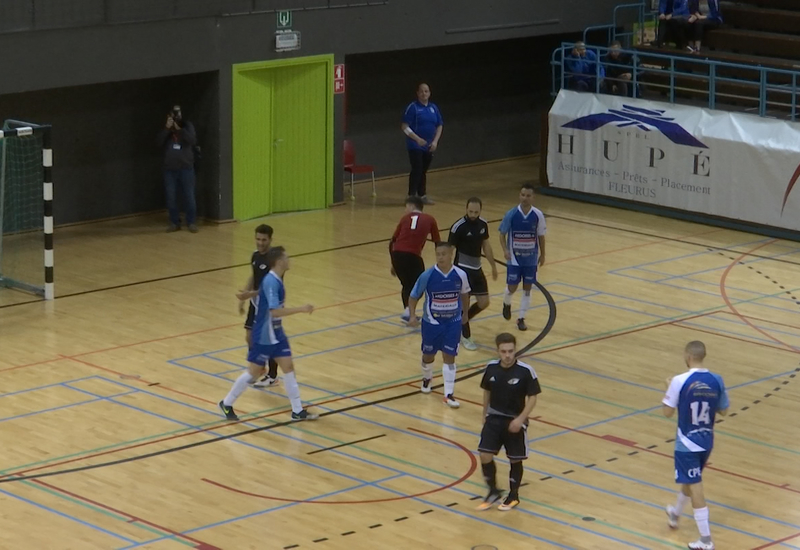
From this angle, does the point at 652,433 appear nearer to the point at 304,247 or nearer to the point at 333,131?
the point at 304,247

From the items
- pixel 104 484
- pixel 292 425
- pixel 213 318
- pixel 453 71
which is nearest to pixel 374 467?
pixel 292 425

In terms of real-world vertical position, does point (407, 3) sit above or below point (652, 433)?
above

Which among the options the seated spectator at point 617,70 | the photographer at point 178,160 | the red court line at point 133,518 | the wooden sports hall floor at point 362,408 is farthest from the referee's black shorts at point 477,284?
the seated spectator at point 617,70

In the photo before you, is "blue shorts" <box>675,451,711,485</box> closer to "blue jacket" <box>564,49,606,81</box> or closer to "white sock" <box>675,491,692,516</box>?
"white sock" <box>675,491,692,516</box>

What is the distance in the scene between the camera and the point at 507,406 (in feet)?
41.2

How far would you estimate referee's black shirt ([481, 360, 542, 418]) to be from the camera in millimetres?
12461

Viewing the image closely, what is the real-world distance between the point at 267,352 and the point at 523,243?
16.9 ft

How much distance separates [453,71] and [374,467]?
17.9 meters

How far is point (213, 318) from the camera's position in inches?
758

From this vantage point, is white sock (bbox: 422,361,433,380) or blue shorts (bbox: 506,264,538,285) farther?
blue shorts (bbox: 506,264,538,285)

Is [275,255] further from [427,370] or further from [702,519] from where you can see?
[702,519]

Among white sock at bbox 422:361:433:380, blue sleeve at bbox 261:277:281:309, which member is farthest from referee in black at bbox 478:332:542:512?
white sock at bbox 422:361:433:380

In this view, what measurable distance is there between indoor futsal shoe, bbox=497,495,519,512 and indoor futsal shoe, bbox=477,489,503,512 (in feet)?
0.27

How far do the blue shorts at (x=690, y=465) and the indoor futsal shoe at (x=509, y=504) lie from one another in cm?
167
